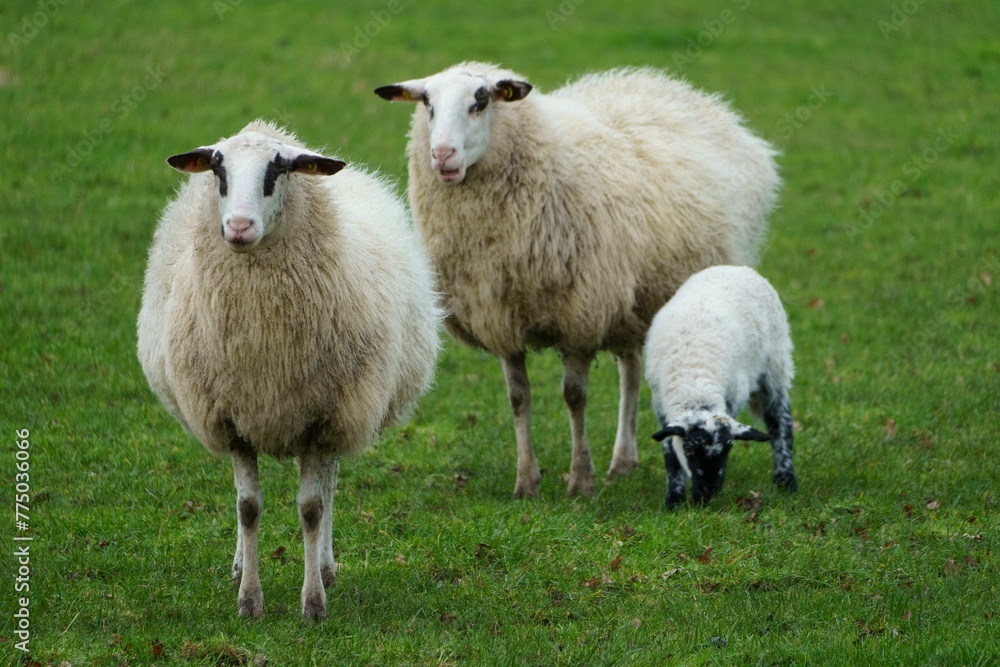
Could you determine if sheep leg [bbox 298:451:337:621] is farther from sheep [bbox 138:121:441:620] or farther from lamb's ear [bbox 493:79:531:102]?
lamb's ear [bbox 493:79:531:102]

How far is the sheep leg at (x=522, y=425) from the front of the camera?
321 inches

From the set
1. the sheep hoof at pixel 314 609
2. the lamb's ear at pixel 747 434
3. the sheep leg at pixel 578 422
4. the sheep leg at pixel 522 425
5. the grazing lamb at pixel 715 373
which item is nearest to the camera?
the sheep hoof at pixel 314 609

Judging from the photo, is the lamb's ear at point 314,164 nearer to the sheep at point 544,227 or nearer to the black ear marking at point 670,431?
the sheep at point 544,227

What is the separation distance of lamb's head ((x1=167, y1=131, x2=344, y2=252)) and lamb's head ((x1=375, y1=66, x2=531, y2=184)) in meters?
1.83

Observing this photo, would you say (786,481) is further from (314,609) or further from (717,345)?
(314,609)

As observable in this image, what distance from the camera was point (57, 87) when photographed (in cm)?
1702

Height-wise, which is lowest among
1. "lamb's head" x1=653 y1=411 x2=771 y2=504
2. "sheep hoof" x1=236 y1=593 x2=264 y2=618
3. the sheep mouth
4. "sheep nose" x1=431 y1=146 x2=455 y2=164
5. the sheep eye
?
"sheep hoof" x1=236 y1=593 x2=264 y2=618

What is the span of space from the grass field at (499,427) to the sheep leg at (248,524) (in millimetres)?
134

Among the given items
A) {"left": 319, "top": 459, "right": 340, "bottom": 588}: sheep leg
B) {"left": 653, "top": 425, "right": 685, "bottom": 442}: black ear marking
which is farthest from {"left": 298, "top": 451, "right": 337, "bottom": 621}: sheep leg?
{"left": 653, "top": 425, "right": 685, "bottom": 442}: black ear marking

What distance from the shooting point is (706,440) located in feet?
23.5

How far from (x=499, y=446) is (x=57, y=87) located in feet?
35.8

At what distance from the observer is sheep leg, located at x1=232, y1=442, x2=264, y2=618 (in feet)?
19.4

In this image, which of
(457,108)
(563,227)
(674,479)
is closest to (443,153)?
(457,108)

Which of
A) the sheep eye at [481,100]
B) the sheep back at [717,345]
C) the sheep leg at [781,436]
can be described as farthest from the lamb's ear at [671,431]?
the sheep eye at [481,100]
